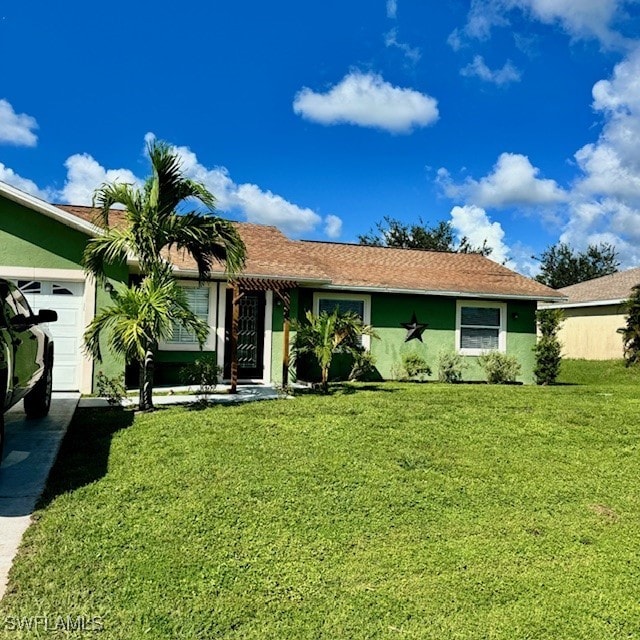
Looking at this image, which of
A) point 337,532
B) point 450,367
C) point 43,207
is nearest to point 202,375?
point 43,207

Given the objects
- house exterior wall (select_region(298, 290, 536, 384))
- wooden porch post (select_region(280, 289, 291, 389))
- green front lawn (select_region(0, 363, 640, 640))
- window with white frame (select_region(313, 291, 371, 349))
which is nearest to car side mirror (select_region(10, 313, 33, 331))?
green front lawn (select_region(0, 363, 640, 640))

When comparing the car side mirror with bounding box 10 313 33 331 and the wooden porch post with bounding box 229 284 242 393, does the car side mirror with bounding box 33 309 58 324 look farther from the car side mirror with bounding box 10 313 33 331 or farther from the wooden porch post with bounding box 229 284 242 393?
the wooden porch post with bounding box 229 284 242 393

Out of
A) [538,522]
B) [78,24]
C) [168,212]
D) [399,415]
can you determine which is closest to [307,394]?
[399,415]

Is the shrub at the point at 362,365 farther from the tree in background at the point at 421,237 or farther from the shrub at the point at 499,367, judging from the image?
the tree in background at the point at 421,237

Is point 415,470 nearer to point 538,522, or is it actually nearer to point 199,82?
point 538,522

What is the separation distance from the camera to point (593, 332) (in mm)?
26031

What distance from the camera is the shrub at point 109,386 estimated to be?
11.2m

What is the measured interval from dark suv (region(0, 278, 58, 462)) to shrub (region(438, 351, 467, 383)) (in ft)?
35.7

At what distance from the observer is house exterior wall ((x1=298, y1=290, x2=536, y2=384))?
16094mm

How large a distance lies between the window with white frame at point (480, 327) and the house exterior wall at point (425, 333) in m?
0.18

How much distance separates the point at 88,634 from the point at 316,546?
1866 mm

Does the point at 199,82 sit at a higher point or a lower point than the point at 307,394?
higher

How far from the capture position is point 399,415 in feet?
30.0

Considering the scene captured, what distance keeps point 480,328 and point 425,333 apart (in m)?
1.91
